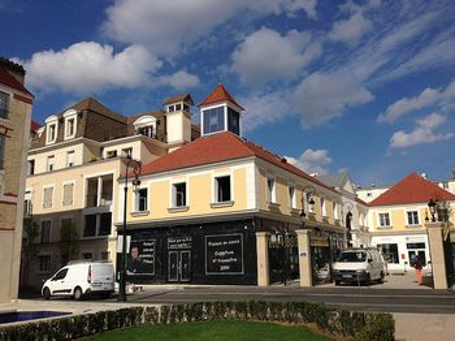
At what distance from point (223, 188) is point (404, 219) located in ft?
106

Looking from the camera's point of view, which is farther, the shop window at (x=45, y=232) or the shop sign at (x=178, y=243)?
the shop window at (x=45, y=232)

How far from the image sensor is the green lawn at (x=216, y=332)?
9.18 meters

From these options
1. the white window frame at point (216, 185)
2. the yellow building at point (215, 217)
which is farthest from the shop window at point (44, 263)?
the white window frame at point (216, 185)

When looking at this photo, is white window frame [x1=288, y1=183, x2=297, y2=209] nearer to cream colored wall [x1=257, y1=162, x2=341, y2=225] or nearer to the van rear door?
cream colored wall [x1=257, y1=162, x2=341, y2=225]

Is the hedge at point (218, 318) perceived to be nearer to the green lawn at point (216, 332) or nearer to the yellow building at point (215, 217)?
the green lawn at point (216, 332)

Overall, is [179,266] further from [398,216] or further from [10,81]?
[398,216]

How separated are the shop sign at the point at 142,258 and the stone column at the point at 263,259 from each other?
29.7ft

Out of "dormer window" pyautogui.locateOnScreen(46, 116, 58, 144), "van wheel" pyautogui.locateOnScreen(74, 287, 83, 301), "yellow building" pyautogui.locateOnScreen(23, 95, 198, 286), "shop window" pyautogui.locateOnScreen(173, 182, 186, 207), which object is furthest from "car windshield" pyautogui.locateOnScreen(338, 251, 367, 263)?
"dormer window" pyautogui.locateOnScreen(46, 116, 58, 144)

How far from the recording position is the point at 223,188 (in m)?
31.7

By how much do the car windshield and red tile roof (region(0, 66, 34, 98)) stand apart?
20.9 meters

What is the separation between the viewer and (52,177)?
41531 millimetres

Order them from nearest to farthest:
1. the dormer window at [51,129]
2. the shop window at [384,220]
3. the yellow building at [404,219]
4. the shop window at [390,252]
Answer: the dormer window at [51,129] → the yellow building at [404,219] → the shop window at [390,252] → the shop window at [384,220]

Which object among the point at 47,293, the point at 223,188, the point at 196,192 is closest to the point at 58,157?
the point at 196,192

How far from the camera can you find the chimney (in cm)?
2775
